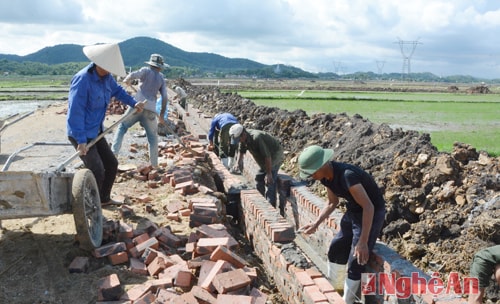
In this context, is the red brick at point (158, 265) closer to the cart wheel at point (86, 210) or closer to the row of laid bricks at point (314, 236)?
the cart wheel at point (86, 210)

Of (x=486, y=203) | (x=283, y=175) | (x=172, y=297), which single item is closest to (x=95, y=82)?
(x=172, y=297)

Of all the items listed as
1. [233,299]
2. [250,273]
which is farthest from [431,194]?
[233,299]

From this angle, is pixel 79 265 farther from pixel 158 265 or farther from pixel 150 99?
pixel 150 99

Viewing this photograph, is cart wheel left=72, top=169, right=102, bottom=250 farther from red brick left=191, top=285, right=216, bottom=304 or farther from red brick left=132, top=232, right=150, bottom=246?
red brick left=191, top=285, right=216, bottom=304

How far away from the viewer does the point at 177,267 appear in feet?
11.2

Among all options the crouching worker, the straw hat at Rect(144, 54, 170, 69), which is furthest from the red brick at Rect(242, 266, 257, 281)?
the straw hat at Rect(144, 54, 170, 69)

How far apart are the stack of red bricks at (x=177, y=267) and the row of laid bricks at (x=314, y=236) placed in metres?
0.54

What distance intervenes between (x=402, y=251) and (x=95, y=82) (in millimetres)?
3439

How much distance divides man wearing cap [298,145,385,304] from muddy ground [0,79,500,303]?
0.69 meters

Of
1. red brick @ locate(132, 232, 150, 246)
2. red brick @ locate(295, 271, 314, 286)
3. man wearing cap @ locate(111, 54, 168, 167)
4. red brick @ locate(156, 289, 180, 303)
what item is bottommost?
red brick @ locate(295, 271, 314, 286)

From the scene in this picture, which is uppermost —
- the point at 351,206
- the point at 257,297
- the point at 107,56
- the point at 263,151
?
the point at 107,56

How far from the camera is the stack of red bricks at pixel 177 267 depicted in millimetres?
3045

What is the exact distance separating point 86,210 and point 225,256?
1.25 meters

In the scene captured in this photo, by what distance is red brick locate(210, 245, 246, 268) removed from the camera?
3.50 m
